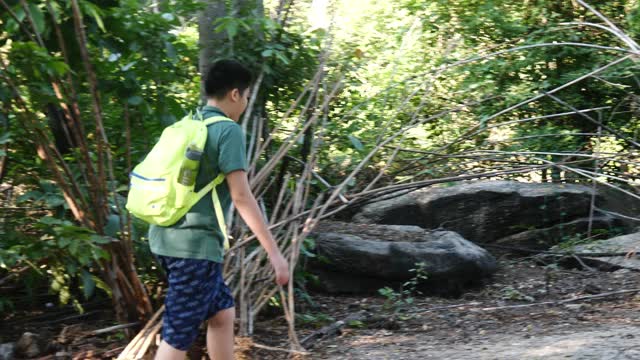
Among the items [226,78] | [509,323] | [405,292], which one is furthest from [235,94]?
[405,292]

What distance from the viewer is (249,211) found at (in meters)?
3.60

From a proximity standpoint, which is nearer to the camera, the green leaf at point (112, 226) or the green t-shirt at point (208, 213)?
the green t-shirt at point (208, 213)

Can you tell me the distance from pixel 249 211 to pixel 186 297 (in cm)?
52

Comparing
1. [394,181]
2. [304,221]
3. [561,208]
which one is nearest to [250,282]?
[304,221]

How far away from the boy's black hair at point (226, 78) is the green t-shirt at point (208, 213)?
0.24 m

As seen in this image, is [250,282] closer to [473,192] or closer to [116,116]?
[116,116]

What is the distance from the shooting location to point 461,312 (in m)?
6.29

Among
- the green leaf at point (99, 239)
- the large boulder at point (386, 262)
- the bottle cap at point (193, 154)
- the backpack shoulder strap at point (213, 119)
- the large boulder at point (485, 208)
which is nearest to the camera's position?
the bottle cap at point (193, 154)

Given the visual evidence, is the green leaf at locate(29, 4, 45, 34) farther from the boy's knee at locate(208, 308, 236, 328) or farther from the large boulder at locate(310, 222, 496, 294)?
the large boulder at locate(310, 222, 496, 294)

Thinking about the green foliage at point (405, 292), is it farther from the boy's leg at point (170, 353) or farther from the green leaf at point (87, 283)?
the boy's leg at point (170, 353)

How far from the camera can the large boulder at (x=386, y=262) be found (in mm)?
6711

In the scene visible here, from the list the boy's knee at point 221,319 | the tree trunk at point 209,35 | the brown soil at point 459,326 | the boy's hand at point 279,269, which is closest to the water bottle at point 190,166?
the boy's hand at point 279,269

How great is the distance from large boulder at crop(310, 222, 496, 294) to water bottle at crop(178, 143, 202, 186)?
305 centimetres

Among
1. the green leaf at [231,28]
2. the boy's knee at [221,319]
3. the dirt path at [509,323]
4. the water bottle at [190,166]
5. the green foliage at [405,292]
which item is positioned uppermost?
the green leaf at [231,28]
